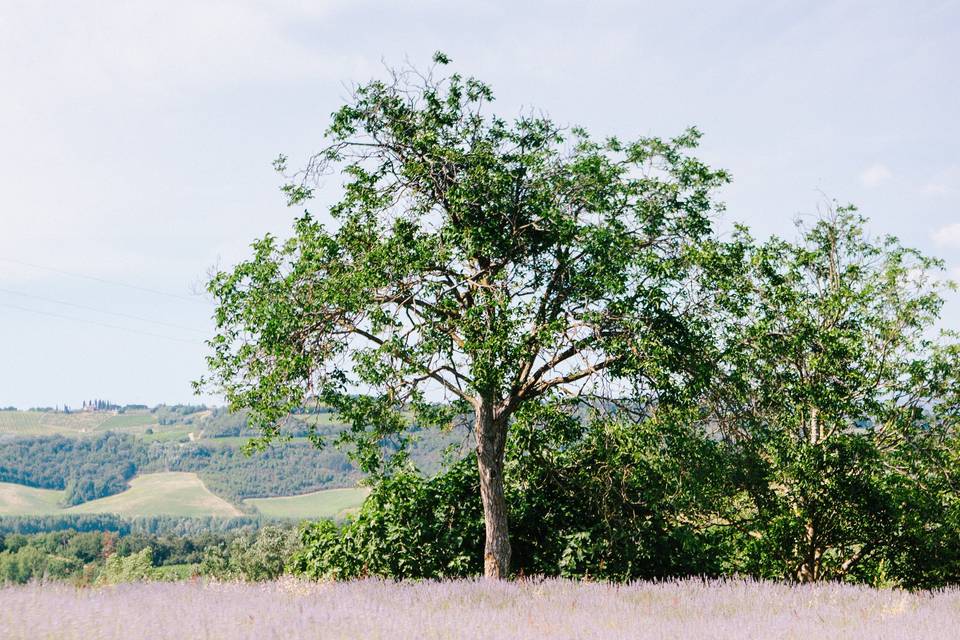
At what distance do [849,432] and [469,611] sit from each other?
14704mm

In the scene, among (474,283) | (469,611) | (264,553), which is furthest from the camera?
(264,553)

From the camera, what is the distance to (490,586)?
7363 mm

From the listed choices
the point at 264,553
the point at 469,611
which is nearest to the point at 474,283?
the point at 469,611

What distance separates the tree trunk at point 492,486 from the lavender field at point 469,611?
244 inches

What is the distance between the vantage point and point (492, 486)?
13.9 meters

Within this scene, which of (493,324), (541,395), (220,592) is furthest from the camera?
(541,395)

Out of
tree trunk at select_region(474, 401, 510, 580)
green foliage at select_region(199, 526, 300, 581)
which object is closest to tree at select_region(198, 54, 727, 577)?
tree trunk at select_region(474, 401, 510, 580)

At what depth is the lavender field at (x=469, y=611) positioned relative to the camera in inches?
202

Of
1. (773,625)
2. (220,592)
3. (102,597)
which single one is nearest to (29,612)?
(102,597)

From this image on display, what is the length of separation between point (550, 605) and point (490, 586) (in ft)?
3.77

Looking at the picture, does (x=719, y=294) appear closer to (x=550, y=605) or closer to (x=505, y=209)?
(x=505, y=209)

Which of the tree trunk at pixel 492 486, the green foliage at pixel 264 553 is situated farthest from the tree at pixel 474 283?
the green foliage at pixel 264 553

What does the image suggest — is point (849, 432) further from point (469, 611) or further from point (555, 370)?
point (469, 611)

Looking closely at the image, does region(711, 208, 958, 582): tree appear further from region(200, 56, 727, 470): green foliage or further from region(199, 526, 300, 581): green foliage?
region(199, 526, 300, 581): green foliage
